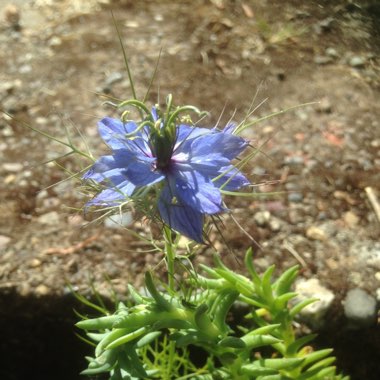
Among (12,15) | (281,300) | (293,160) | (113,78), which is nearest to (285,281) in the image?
(281,300)

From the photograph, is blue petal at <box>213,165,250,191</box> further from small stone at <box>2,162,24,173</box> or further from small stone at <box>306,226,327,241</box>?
small stone at <box>2,162,24,173</box>

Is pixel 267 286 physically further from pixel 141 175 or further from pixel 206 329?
pixel 141 175

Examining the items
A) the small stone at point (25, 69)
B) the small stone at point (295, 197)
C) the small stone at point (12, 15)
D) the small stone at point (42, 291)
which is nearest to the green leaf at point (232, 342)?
the small stone at point (42, 291)

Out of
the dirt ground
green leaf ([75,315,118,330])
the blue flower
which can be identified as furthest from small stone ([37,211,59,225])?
the blue flower

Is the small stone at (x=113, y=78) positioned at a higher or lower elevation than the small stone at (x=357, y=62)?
lower

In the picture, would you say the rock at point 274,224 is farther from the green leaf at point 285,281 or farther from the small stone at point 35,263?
the small stone at point 35,263

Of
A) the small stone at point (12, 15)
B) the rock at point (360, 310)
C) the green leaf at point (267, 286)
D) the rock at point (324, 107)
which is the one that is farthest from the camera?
the small stone at point (12, 15)
